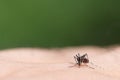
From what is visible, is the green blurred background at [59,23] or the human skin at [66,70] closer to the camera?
the human skin at [66,70]

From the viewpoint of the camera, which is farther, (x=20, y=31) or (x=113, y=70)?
(x=20, y=31)

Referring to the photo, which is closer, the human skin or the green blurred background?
the human skin

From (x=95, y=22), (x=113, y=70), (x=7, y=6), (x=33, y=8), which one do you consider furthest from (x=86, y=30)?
(x=113, y=70)

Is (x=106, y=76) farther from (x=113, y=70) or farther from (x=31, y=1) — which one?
(x=31, y=1)

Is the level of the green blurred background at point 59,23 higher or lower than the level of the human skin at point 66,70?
higher

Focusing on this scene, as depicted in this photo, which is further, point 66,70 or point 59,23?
point 59,23

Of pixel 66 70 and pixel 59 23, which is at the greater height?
pixel 59 23

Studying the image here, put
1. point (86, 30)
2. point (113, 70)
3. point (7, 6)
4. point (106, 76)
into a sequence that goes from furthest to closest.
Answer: point (86, 30) < point (7, 6) < point (113, 70) < point (106, 76)

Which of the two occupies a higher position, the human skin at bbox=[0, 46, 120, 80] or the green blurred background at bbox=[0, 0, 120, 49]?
the green blurred background at bbox=[0, 0, 120, 49]
